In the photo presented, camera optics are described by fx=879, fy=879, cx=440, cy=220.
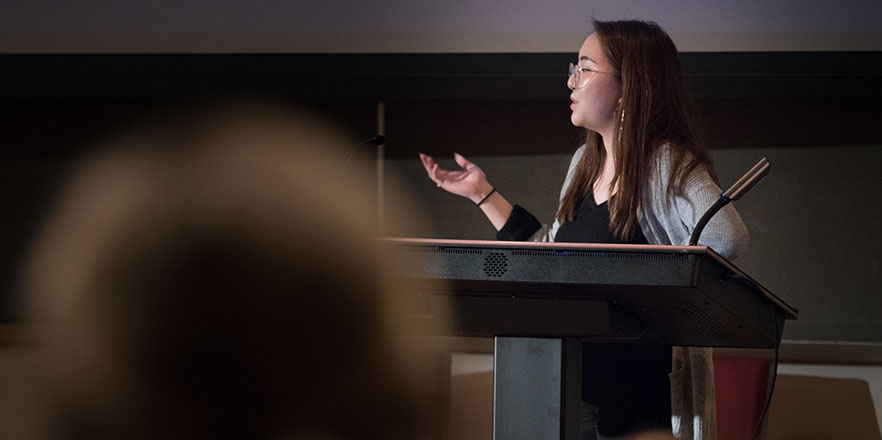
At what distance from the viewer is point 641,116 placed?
1.38 metres

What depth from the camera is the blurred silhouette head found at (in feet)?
9.27

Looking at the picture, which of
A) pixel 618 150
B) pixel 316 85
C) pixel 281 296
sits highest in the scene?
pixel 316 85

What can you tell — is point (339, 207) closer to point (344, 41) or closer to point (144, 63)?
point (344, 41)

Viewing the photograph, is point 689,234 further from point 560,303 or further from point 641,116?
point 560,303

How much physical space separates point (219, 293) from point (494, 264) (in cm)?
213

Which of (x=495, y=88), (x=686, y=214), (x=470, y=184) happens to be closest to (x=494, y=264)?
(x=686, y=214)

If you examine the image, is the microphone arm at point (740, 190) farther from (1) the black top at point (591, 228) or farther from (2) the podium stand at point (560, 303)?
(1) the black top at point (591, 228)

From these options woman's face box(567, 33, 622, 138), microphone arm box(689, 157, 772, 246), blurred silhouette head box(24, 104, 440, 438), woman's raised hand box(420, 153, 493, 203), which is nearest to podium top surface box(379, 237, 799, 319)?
microphone arm box(689, 157, 772, 246)

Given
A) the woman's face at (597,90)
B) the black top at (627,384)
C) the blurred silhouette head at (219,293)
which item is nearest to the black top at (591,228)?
the black top at (627,384)

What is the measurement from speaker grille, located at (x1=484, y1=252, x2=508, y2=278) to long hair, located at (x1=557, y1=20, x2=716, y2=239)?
0.49m

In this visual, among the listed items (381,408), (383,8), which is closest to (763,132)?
(383,8)

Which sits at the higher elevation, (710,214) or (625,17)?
(625,17)

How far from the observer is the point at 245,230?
Answer: 281 centimetres

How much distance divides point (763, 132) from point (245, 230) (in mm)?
1673
